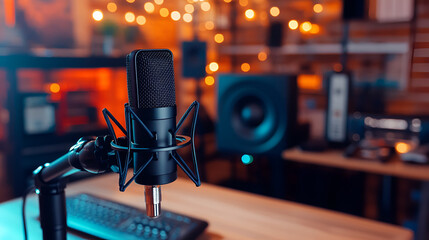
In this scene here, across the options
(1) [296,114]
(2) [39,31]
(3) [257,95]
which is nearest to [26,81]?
(2) [39,31]

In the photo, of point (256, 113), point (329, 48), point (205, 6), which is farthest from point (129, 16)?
point (256, 113)

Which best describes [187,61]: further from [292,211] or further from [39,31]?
[292,211]

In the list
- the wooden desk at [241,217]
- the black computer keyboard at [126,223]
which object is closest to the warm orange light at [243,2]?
the wooden desk at [241,217]

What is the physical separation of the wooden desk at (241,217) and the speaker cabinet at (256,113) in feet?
2.51

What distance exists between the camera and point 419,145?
1.85 m

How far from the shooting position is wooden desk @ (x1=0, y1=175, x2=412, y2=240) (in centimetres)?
87

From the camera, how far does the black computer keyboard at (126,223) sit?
81 centimetres

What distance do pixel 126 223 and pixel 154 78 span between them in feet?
1.54

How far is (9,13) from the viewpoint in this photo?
103 inches

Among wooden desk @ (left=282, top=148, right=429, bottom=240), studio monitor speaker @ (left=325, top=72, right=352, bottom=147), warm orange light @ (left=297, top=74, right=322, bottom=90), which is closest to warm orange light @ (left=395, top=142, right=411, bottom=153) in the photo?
wooden desk @ (left=282, top=148, right=429, bottom=240)

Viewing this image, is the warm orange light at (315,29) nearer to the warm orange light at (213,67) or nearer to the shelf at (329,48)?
the shelf at (329,48)

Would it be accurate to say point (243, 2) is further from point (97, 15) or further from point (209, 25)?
point (97, 15)

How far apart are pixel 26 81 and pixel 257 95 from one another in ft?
5.80

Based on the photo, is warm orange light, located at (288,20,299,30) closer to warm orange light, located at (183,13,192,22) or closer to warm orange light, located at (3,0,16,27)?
warm orange light, located at (183,13,192,22)
